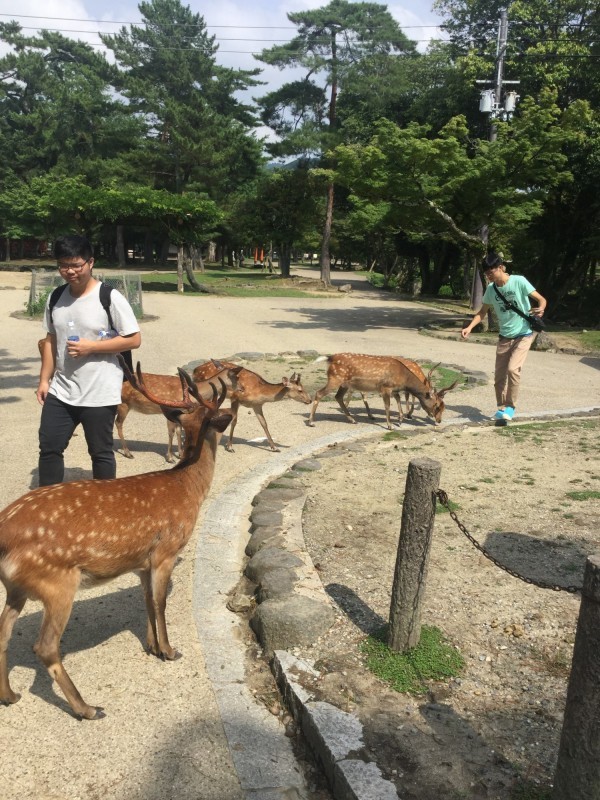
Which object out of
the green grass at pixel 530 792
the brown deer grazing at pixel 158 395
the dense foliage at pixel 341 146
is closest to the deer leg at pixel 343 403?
the brown deer grazing at pixel 158 395

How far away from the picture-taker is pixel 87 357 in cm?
423

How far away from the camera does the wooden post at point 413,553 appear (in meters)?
3.34

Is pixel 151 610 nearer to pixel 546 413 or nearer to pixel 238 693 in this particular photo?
pixel 238 693

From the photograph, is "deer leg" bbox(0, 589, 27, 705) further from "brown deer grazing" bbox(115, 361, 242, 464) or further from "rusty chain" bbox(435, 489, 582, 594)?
"brown deer grazing" bbox(115, 361, 242, 464)

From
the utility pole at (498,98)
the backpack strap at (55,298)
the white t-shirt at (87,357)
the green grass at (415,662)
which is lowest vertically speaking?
the green grass at (415,662)

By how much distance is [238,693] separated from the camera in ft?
10.8

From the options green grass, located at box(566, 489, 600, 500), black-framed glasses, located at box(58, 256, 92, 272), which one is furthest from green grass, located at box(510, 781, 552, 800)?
green grass, located at box(566, 489, 600, 500)

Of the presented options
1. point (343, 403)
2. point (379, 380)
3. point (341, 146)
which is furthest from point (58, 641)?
point (341, 146)

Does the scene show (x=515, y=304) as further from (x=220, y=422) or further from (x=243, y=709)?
(x=243, y=709)

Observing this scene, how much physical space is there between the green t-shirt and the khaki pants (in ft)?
0.33

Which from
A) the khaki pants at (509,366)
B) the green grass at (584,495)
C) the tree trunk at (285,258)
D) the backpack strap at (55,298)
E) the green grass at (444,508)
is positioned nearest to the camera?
the backpack strap at (55,298)

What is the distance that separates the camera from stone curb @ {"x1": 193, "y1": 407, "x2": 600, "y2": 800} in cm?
265

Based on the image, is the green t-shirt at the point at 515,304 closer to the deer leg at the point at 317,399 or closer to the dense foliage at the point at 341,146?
the deer leg at the point at 317,399

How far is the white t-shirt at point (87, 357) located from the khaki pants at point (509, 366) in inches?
221
